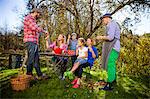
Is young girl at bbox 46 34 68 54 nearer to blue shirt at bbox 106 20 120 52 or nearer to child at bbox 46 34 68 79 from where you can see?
child at bbox 46 34 68 79

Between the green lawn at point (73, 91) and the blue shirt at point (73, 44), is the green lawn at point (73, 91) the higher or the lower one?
the lower one

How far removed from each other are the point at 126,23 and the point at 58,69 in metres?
7.84

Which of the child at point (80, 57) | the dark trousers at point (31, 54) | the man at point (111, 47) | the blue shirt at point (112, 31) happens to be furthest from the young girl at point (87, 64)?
the dark trousers at point (31, 54)

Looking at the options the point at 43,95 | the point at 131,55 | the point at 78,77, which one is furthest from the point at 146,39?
the point at 43,95

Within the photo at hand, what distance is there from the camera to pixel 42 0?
51.9 ft

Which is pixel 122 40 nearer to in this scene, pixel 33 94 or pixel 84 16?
pixel 84 16

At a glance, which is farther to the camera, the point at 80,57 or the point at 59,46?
the point at 59,46

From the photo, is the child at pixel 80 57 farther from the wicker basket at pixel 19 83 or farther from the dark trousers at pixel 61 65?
the wicker basket at pixel 19 83

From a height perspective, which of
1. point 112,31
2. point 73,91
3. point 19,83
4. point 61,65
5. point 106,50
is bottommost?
point 73,91

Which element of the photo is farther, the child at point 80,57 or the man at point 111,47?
the child at point 80,57

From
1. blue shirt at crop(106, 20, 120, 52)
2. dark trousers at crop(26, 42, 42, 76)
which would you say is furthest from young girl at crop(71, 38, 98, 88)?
dark trousers at crop(26, 42, 42, 76)

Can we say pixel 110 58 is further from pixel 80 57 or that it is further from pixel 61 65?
pixel 61 65

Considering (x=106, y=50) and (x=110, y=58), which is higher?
(x=106, y=50)

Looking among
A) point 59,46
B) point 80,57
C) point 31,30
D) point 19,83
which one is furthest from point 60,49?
point 19,83
